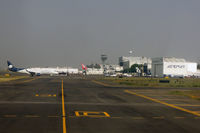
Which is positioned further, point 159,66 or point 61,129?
point 159,66

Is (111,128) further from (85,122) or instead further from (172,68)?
(172,68)

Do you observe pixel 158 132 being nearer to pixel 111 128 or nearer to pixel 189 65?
pixel 111 128

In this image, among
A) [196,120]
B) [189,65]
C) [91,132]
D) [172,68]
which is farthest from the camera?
[189,65]

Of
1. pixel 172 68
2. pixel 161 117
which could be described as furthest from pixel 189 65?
pixel 161 117

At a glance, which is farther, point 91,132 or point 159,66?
point 159,66

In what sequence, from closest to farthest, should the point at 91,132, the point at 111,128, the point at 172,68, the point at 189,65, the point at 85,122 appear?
1. the point at 91,132
2. the point at 111,128
3. the point at 85,122
4. the point at 172,68
5. the point at 189,65

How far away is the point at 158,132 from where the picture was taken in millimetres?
13680

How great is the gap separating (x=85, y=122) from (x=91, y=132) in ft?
8.88

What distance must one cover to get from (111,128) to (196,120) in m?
6.98

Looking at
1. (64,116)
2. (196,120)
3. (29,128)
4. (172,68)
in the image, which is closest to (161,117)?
(196,120)

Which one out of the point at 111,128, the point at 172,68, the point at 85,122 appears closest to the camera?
the point at 111,128

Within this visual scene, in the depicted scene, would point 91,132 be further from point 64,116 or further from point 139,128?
point 64,116

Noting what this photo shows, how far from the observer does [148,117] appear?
18.4 metres

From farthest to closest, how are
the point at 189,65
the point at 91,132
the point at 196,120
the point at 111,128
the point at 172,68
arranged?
the point at 189,65
the point at 172,68
the point at 196,120
the point at 111,128
the point at 91,132
